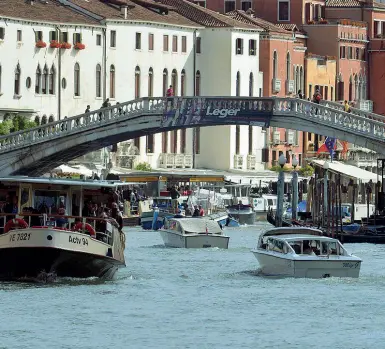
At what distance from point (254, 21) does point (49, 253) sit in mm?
65898

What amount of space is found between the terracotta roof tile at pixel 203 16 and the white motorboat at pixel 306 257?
54.7 m

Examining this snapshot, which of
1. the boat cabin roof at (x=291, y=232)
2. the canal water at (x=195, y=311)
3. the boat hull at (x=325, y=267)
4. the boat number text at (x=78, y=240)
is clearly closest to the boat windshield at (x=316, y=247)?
the boat hull at (x=325, y=267)

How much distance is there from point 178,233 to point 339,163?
140 feet

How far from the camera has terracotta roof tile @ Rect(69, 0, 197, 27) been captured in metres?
115

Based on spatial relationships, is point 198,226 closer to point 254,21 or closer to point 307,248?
point 307,248

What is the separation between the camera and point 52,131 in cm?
9644

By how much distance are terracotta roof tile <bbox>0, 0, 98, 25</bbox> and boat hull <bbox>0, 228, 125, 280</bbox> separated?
4464 centimetres

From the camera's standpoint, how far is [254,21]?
126562mm

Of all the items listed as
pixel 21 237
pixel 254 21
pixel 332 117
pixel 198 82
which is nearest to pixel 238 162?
pixel 198 82

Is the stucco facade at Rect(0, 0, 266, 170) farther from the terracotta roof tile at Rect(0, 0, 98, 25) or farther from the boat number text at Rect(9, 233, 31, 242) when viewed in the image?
the boat number text at Rect(9, 233, 31, 242)

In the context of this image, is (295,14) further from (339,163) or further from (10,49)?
(10,49)

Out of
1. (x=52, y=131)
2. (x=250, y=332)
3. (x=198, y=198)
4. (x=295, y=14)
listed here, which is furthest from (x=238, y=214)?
(x=250, y=332)

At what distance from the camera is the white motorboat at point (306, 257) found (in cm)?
6556

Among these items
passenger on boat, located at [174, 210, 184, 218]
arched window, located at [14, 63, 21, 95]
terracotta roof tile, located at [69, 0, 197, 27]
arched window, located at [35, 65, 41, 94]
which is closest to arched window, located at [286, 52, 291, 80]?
terracotta roof tile, located at [69, 0, 197, 27]
